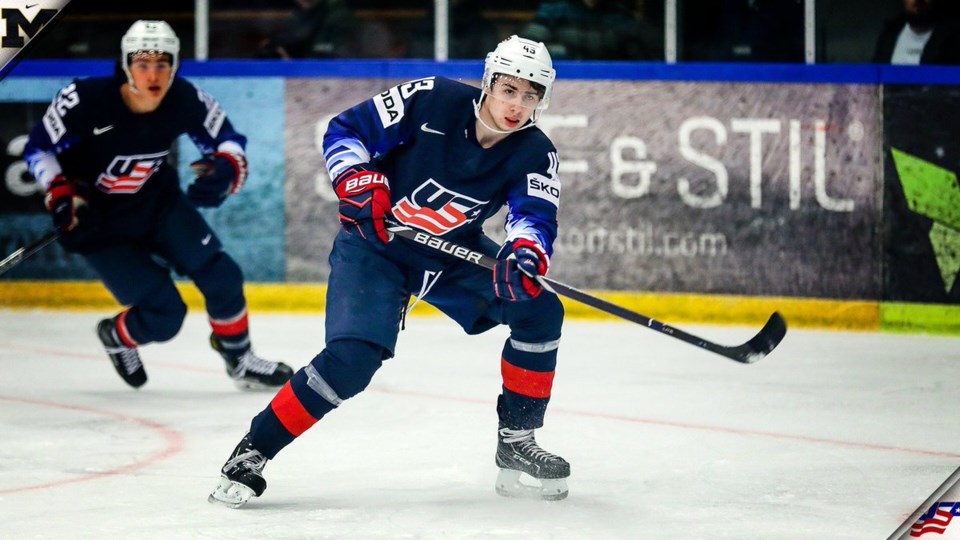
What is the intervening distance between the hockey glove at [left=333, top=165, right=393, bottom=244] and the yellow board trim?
305cm

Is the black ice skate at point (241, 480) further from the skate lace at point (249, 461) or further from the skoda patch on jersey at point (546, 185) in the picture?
the skoda patch on jersey at point (546, 185)

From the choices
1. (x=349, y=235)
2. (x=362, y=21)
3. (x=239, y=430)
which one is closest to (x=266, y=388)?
(x=239, y=430)

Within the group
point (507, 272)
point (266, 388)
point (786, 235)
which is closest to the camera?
point (507, 272)

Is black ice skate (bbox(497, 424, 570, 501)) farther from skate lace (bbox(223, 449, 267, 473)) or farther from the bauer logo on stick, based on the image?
the bauer logo on stick

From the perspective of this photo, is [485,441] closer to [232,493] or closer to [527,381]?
[527,381]

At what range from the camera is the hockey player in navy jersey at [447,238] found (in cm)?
307

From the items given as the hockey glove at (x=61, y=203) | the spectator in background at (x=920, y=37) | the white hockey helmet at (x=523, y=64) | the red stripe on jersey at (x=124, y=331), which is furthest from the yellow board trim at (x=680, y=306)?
the white hockey helmet at (x=523, y=64)

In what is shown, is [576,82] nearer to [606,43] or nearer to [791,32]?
[606,43]

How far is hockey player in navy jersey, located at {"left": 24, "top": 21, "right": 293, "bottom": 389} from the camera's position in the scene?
4.52 metres

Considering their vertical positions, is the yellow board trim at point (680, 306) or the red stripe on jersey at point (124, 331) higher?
the red stripe on jersey at point (124, 331)

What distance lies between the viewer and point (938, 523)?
2805 mm

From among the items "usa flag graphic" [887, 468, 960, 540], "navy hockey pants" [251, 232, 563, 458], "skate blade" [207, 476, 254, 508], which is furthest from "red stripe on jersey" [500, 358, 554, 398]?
"usa flag graphic" [887, 468, 960, 540]

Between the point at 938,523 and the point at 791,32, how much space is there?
11.9 ft

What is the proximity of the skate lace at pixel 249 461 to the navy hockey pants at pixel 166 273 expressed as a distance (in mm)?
1602
